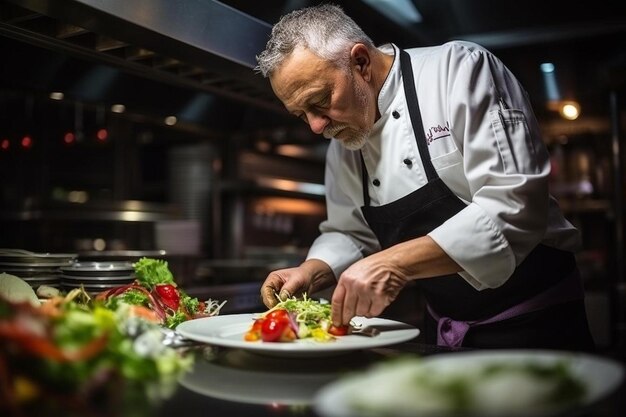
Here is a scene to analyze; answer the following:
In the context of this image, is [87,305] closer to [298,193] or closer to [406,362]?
[406,362]

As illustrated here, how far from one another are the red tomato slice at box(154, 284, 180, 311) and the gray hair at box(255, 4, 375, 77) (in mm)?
721

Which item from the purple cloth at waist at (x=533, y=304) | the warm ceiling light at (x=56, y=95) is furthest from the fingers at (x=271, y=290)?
the warm ceiling light at (x=56, y=95)

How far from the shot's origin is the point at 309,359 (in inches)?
55.4

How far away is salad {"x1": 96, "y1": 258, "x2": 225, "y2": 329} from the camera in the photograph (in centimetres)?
175

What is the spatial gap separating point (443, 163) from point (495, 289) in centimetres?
41

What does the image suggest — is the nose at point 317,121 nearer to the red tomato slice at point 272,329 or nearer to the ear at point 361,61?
the ear at point 361,61

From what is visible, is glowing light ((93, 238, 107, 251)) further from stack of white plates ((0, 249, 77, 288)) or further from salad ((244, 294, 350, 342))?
salad ((244, 294, 350, 342))

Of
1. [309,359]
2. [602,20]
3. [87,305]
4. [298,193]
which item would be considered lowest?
[309,359]

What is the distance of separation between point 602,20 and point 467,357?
316 centimetres

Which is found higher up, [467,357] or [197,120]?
[197,120]

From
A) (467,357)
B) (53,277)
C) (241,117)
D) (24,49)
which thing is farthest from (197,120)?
(467,357)

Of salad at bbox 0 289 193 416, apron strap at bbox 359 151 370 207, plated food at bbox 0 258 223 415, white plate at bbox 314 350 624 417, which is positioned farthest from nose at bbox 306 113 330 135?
white plate at bbox 314 350 624 417

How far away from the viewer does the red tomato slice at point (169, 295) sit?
1.85m

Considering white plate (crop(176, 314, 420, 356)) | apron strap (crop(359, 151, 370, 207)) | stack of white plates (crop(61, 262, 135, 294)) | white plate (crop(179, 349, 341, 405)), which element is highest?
apron strap (crop(359, 151, 370, 207))
